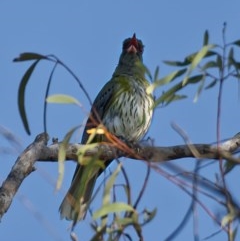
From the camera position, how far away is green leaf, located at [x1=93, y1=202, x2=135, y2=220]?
2139 millimetres

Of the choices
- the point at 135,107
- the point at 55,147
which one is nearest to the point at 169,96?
the point at 55,147

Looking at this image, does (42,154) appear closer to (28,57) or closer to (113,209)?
(28,57)

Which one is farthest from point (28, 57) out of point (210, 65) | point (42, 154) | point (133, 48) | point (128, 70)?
point (133, 48)

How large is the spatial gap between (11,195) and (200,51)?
3.80 ft

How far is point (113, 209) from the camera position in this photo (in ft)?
7.07

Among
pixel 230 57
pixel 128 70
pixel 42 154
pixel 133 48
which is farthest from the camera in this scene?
pixel 133 48

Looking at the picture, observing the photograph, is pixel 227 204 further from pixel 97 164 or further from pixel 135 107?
pixel 135 107

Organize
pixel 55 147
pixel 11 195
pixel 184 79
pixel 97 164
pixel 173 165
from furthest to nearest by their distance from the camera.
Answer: pixel 55 147, pixel 11 195, pixel 97 164, pixel 184 79, pixel 173 165

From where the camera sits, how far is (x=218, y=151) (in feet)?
6.51

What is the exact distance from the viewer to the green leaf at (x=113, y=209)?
2139mm

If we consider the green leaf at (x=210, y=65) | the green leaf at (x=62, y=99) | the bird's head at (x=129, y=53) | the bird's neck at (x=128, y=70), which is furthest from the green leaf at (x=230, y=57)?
the bird's head at (x=129, y=53)

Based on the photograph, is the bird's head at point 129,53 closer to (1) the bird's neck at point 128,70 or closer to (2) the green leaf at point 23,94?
(1) the bird's neck at point 128,70

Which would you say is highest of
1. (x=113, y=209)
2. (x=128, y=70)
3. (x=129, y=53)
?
(x=129, y=53)

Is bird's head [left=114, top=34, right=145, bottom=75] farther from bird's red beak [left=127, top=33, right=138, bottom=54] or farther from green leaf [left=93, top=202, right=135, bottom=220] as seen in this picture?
green leaf [left=93, top=202, right=135, bottom=220]
